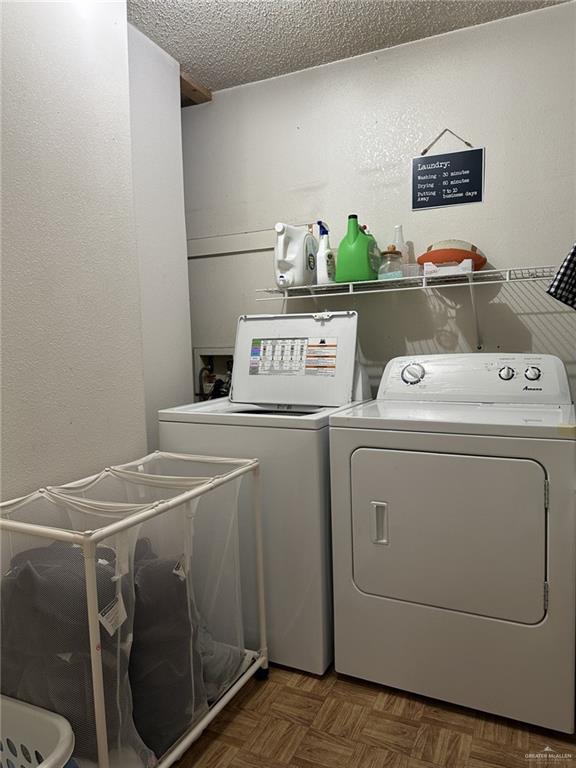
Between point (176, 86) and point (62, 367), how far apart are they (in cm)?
165

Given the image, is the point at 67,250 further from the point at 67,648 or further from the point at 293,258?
the point at 67,648

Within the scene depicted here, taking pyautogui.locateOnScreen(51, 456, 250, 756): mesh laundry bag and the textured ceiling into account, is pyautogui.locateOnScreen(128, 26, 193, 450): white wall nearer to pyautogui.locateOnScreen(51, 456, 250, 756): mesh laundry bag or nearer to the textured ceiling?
the textured ceiling

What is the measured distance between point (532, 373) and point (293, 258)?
1136mm

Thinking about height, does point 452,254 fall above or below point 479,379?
above

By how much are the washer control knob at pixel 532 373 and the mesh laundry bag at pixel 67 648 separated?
4.94ft

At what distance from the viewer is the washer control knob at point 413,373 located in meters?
2.10

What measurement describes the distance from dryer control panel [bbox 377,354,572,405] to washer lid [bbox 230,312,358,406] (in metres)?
0.21

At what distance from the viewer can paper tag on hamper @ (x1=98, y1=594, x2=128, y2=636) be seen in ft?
3.92

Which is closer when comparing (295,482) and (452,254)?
(295,482)

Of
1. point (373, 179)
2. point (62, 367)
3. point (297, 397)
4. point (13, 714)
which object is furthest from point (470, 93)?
point (13, 714)

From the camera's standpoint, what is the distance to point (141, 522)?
4.17 feet

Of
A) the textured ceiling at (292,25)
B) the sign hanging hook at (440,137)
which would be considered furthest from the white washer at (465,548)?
the textured ceiling at (292,25)

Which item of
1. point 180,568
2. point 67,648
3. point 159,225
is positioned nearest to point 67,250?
point 159,225

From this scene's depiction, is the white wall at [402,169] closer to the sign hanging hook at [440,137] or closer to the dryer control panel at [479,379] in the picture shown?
the sign hanging hook at [440,137]
